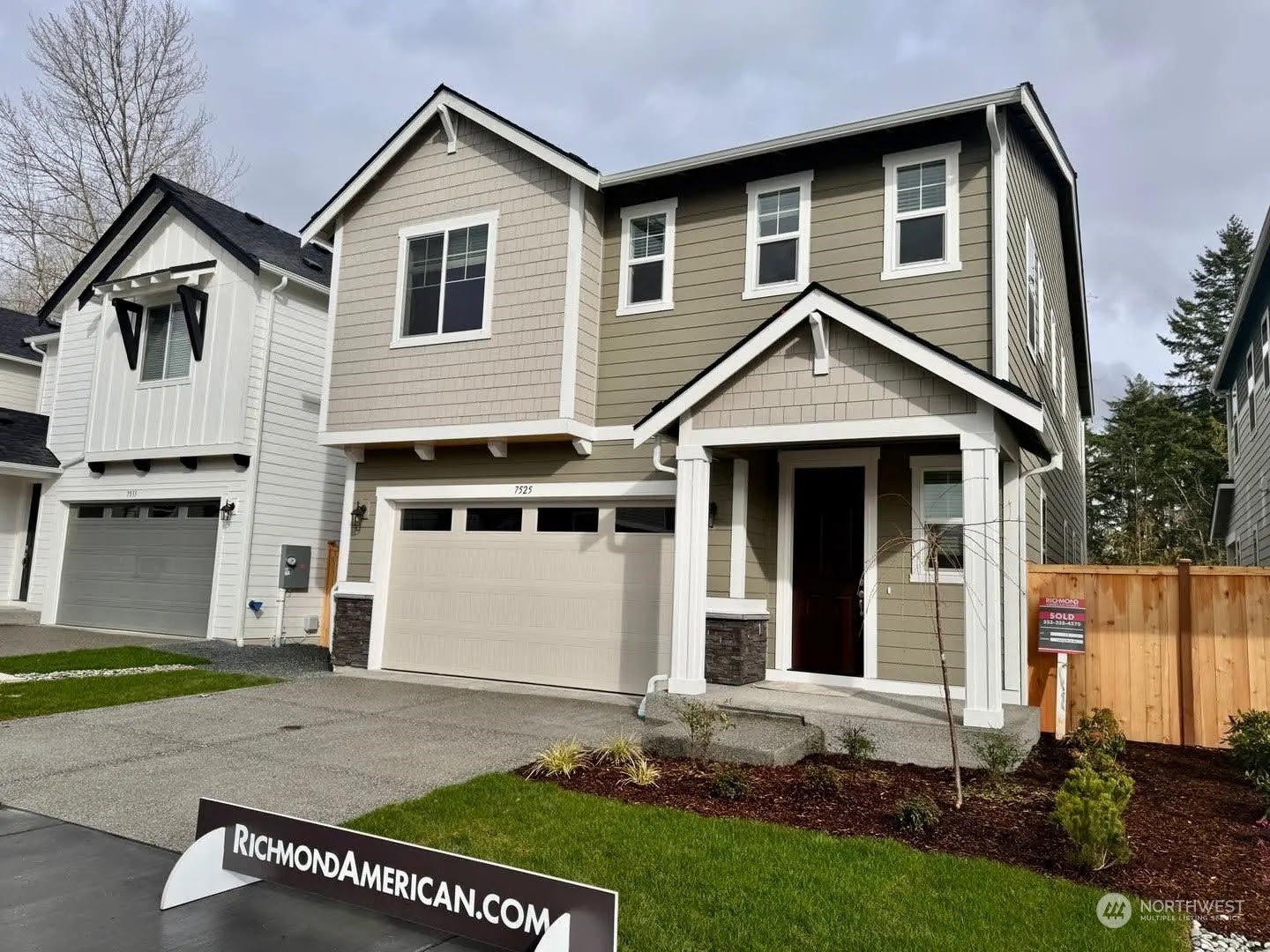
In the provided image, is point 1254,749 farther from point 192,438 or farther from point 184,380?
point 184,380

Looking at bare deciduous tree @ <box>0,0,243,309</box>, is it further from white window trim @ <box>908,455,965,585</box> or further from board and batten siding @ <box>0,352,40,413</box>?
white window trim @ <box>908,455,965,585</box>

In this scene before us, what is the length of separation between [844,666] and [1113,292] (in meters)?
90.9

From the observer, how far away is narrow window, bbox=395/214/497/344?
1091cm

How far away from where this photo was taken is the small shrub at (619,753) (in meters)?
6.49

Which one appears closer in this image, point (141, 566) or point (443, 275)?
point (443, 275)

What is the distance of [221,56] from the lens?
24.8m

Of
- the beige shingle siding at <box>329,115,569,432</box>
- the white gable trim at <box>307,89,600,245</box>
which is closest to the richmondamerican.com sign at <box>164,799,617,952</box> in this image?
the beige shingle siding at <box>329,115,569,432</box>

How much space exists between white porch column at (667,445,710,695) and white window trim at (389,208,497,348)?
3.68 m

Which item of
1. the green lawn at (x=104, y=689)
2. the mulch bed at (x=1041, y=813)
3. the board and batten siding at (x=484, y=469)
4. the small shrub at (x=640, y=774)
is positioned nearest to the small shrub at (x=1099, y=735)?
the mulch bed at (x=1041, y=813)

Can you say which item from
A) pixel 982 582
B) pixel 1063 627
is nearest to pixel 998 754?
pixel 982 582

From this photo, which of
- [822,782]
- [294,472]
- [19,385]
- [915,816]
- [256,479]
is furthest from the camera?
[19,385]

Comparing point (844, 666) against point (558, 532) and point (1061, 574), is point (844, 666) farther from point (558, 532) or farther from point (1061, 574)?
point (558, 532)

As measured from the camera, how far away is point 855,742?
6688 millimetres

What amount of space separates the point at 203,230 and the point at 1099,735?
49.7ft
